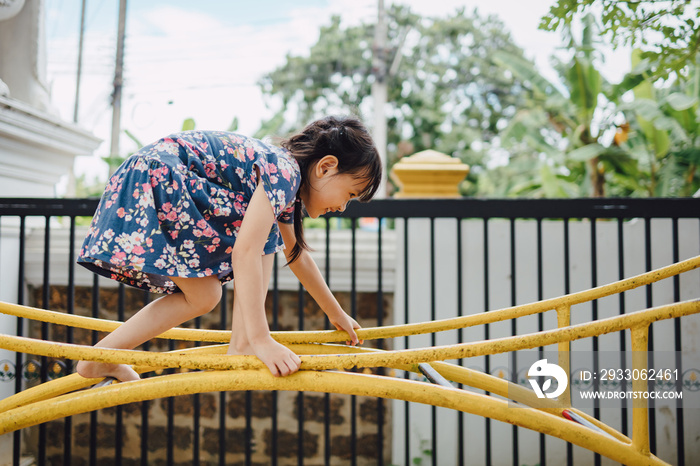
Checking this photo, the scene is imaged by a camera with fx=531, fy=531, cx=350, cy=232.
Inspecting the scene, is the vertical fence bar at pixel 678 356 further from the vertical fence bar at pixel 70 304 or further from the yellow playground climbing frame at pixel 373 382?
the vertical fence bar at pixel 70 304

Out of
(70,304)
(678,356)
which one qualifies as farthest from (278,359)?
(678,356)

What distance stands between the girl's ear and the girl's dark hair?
0.05 ft

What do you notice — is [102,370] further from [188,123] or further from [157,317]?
[188,123]

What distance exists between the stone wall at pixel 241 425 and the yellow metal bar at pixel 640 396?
5.93 feet

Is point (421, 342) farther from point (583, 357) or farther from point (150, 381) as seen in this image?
point (150, 381)

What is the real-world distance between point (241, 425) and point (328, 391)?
6.28 ft

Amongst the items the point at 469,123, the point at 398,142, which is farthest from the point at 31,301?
the point at 469,123

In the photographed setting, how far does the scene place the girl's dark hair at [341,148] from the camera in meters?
1.35

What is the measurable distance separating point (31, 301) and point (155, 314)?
192 centimetres

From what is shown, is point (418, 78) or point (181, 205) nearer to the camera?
point (181, 205)

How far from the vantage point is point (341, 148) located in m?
1.36

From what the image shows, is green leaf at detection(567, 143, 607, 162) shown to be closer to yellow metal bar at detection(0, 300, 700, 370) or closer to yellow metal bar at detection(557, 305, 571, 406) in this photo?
yellow metal bar at detection(557, 305, 571, 406)

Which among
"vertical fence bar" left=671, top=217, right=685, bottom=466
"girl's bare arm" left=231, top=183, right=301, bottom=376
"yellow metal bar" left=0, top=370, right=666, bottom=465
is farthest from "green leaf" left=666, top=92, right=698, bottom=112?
"girl's bare arm" left=231, top=183, right=301, bottom=376

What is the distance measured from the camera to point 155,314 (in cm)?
131
